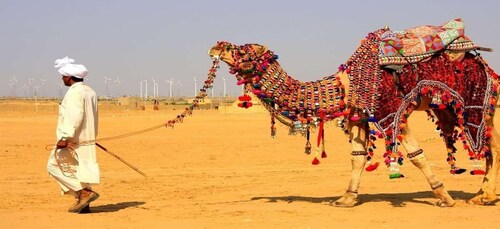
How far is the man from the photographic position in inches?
358

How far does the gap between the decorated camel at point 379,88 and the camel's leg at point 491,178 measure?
0.02m

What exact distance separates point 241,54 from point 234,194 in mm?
2643

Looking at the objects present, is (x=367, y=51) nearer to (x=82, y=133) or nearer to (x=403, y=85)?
(x=403, y=85)

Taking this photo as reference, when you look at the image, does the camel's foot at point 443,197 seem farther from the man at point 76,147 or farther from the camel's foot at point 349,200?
the man at point 76,147

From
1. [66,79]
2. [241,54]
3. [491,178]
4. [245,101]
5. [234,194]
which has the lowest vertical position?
[234,194]

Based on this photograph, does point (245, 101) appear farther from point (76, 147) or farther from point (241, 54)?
point (76, 147)

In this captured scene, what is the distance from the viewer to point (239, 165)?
16156mm

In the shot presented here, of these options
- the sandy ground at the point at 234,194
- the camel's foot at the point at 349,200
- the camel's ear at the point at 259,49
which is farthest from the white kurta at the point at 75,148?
the camel's foot at the point at 349,200

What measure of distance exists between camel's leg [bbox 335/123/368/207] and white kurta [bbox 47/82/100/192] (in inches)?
124

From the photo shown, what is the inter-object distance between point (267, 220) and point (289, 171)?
5950mm

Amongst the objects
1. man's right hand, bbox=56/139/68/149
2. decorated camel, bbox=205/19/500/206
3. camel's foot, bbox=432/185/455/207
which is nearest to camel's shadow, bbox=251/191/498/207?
camel's foot, bbox=432/185/455/207

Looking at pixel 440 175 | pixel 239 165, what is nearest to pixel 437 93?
pixel 440 175

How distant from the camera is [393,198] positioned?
1062 cm

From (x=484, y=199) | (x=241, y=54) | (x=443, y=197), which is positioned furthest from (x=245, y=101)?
(x=484, y=199)
